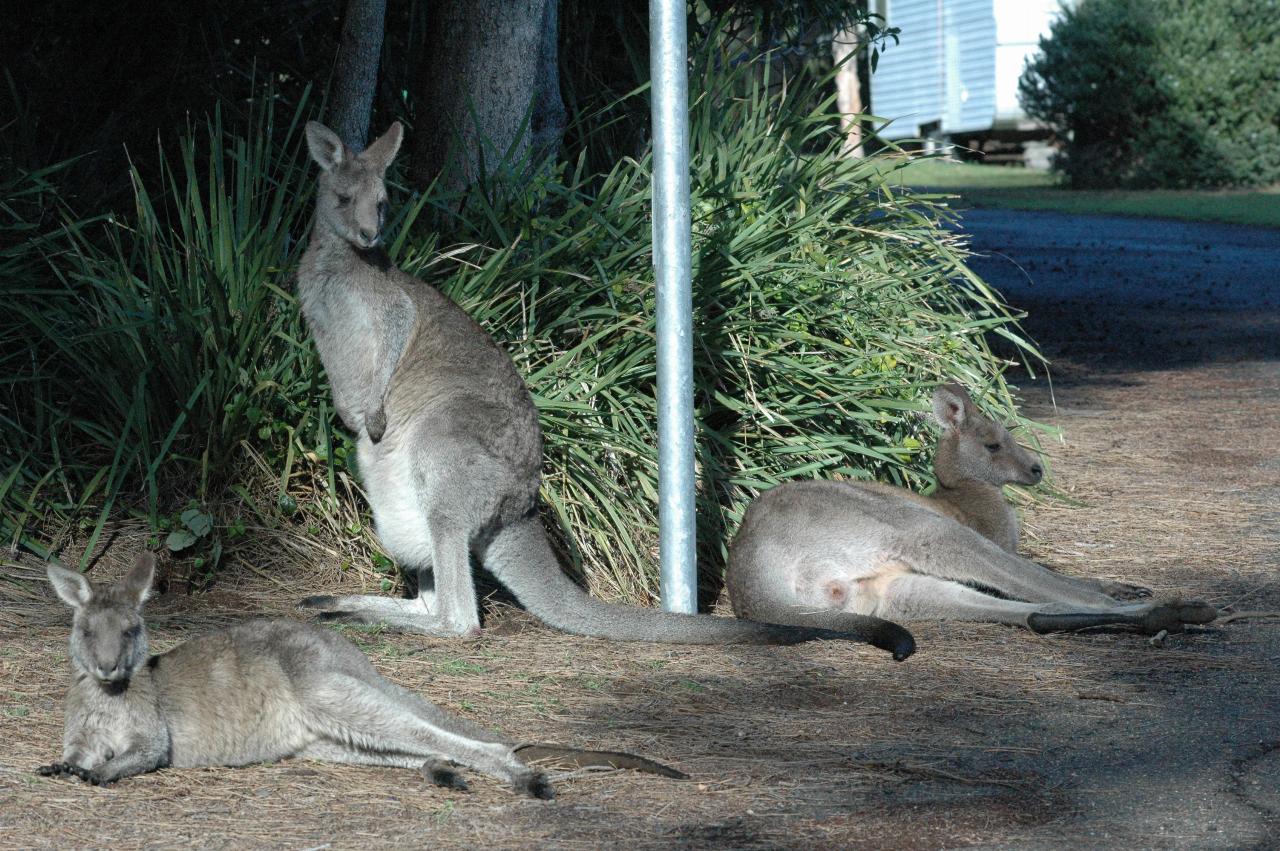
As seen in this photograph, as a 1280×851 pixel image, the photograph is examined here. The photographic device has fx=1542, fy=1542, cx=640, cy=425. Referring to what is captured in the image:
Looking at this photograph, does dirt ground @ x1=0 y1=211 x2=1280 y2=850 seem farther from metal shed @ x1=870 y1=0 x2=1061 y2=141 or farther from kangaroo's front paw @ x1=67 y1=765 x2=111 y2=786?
metal shed @ x1=870 y1=0 x2=1061 y2=141

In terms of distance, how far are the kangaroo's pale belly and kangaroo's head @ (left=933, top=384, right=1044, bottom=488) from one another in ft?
6.95

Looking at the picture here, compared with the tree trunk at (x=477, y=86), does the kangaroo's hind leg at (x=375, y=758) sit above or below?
below

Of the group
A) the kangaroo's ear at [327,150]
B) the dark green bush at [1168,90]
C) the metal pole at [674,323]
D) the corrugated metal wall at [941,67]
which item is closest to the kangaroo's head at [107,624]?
the kangaroo's ear at [327,150]

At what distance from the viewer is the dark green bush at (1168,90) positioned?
2394 cm

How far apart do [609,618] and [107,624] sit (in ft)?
6.24

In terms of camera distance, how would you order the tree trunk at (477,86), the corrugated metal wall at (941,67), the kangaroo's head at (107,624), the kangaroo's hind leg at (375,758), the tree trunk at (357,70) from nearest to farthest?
1. the kangaroo's head at (107,624)
2. the kangaroo's hind leg at (375,758)
3. the tree trunk at (357,70)
4. the tree trunk at (477,86)
5. the corrugated metal wall at (941,67)

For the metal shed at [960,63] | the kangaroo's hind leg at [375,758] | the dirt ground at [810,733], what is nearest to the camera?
the dirt ground at [810,733]

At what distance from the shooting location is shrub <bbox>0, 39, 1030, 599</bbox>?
6082 mm

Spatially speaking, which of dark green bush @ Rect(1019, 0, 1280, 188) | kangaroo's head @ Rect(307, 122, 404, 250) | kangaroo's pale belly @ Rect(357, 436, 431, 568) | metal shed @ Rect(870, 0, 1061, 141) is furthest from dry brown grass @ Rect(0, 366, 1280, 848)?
metal shed @ Rect(870, 0, 1061, 141)

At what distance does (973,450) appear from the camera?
6.11 meters

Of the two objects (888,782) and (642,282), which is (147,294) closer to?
(642,282)

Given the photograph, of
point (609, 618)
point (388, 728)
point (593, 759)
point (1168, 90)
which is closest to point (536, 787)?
point (593, 759)

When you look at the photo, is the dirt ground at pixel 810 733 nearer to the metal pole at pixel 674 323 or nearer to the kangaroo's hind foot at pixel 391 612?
the kangaroo's hind foot at pixel 391 612

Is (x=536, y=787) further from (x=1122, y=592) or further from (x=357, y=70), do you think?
(x=357, y=70)
